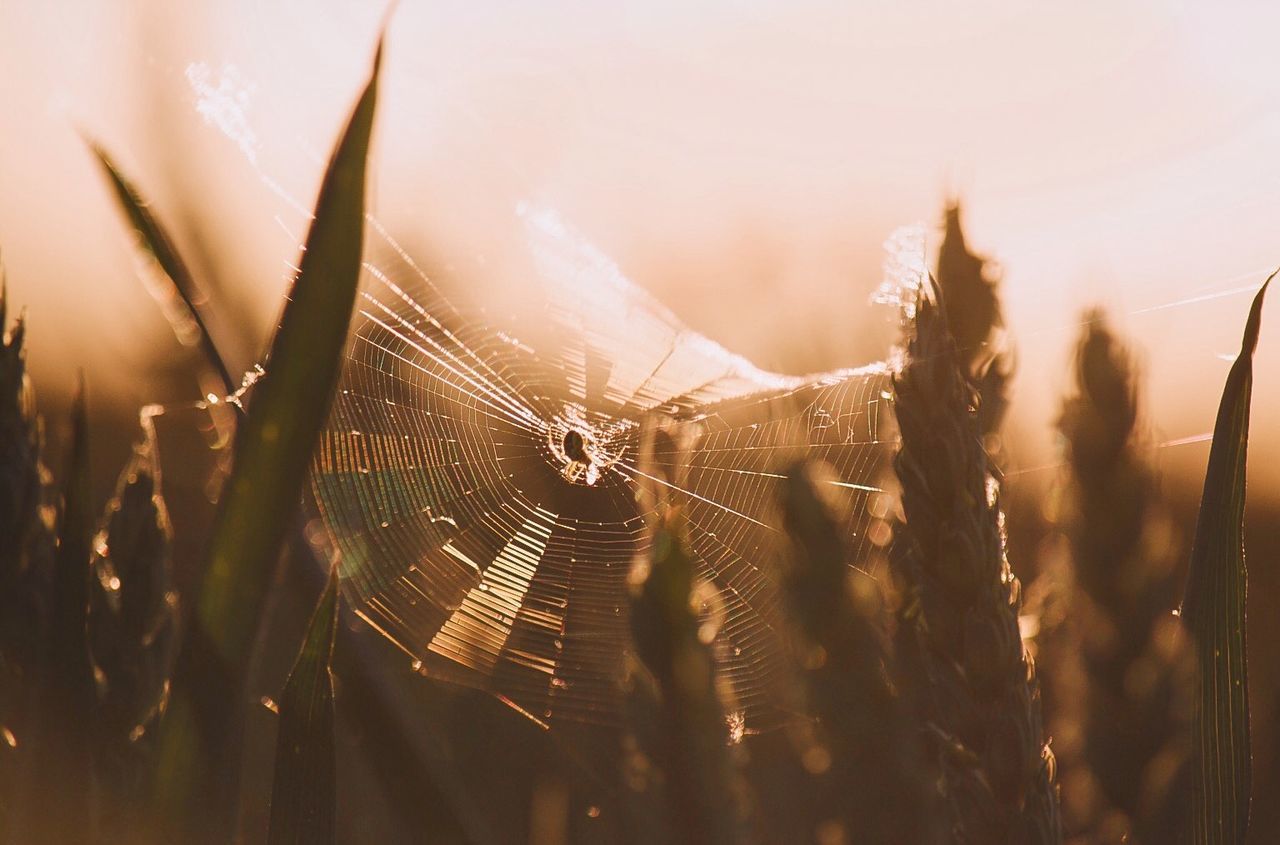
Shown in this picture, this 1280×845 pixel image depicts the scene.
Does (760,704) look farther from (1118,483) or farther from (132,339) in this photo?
(132,339)

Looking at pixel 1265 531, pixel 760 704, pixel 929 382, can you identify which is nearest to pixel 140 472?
pixel 929 382

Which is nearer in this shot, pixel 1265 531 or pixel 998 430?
pixel 998 430

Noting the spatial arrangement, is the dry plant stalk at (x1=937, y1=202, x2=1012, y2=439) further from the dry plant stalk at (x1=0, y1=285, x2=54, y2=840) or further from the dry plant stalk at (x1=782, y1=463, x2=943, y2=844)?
the dry plant stalk at (x1=0, y1=285, x2=54, y2=840)

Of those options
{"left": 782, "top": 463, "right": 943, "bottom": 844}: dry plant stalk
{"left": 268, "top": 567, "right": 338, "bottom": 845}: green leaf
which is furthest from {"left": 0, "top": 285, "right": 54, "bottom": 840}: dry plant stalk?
{"left": 782, "top": 463, "right": 943, "bottom": 844}: dry plant stalk

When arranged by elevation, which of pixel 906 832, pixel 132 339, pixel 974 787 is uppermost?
pixel 132 339

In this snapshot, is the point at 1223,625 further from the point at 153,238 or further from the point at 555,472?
the point at 555,472

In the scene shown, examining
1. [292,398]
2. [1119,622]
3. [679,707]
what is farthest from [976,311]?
[292,398]
